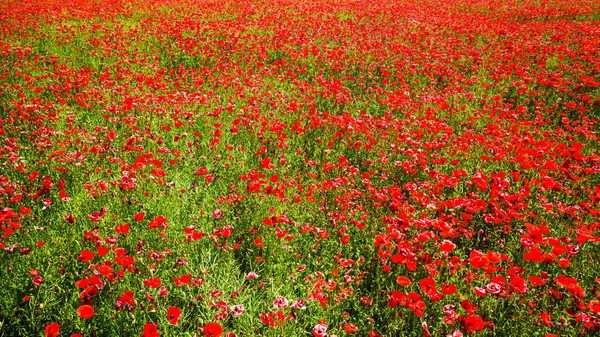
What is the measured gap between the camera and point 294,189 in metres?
4.34

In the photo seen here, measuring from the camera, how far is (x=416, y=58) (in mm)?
9383

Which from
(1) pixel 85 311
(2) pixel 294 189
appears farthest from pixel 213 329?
(2) pixel 294 189

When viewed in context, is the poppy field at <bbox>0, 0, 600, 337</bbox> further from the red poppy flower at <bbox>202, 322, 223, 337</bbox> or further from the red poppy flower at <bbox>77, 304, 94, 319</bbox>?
the red poppy flower at <bbox>77, 304, 94, 319</bbox>

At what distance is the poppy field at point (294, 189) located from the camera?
2.74 metres

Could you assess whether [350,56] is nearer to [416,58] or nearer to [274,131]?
[416,58]

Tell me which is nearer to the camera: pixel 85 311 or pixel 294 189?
pixel 85 311

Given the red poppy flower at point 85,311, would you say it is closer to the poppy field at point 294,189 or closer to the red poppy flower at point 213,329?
the poppy field at point 294,189

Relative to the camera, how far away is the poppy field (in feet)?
9.00

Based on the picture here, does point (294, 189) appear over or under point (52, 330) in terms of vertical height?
under

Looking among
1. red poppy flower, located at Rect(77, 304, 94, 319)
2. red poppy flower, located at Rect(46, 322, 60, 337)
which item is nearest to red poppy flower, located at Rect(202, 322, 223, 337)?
red poppy flower, located at Rect(77, 304, 94, 319)

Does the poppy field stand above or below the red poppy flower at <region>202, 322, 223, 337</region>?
below

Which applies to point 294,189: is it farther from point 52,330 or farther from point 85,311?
point 52,330

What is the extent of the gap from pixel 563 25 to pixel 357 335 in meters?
14.6

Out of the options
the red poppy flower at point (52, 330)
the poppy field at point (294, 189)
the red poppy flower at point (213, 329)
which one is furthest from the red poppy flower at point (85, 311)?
the red poppy flower at point (213, 329)
